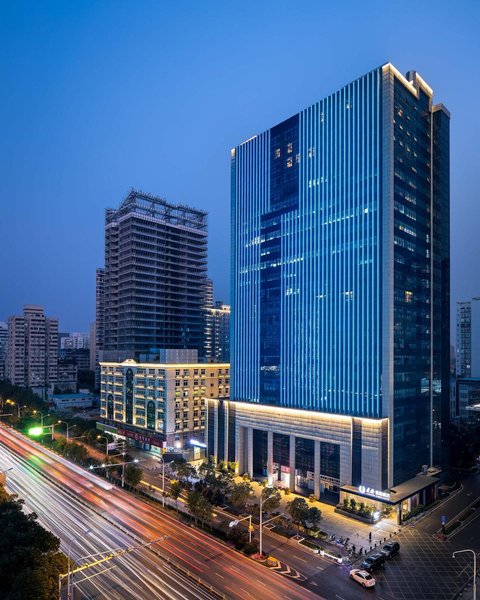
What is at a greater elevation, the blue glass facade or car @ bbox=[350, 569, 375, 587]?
the blue glass facade

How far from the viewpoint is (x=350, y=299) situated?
71.6 metres

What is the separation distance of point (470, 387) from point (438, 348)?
58868 mm

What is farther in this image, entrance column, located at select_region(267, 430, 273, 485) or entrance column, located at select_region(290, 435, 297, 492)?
entrance column, located at select_region(267, 430, 273, 485)

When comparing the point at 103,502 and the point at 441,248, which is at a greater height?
the point at 441,248

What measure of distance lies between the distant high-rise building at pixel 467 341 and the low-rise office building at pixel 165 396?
95.3 metres

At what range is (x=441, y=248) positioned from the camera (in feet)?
265

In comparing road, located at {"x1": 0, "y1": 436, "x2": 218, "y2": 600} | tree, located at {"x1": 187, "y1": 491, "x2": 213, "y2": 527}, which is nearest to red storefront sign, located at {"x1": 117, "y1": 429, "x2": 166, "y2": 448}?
road, located at {"x1": 0, "y1": 436, "x2": 218, "y2": 600}

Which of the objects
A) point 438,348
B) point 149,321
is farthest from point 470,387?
point 149,321

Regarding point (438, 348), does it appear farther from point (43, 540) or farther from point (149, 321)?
point (149, 321)

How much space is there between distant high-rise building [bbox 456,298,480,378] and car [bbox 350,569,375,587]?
12092 centimetres

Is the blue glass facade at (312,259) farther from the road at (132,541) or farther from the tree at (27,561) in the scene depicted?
the tree at (27,561)

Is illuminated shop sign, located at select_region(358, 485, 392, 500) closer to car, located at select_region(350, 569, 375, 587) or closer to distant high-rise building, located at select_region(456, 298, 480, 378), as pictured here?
car, located at select_region(350, 569, 375, 587)

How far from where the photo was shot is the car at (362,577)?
43.3 metres

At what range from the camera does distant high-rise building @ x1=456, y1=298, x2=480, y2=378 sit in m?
148
